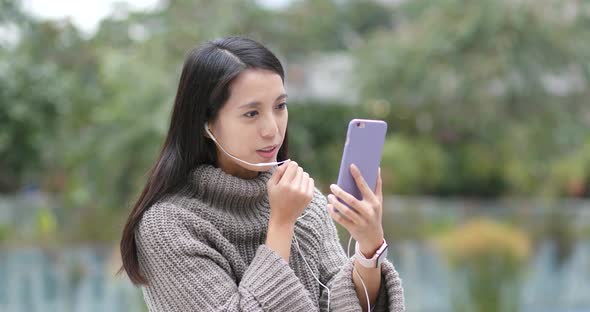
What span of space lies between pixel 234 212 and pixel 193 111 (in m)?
0.20

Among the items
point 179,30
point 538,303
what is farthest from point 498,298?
point 179,30

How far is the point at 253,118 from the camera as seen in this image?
1523mm

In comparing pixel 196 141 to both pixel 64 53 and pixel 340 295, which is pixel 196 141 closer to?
pixel 340 295

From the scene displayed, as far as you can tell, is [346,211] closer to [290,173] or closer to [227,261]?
[290,173]

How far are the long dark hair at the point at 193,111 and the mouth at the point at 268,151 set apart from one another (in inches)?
4.3

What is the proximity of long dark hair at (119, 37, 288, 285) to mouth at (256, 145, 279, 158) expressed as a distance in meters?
0.11

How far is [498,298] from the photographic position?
A: 23.0ft

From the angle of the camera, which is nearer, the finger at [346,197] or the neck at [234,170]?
the finger at [346,197]

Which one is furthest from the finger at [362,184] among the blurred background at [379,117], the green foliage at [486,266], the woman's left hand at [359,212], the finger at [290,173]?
the green foliage at [486,266]

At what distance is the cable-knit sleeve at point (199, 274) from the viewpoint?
4.76 feet

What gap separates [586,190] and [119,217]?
5.23 m

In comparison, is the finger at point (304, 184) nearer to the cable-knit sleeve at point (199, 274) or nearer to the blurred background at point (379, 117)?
the cable-knit sleeve at point (199, 274)

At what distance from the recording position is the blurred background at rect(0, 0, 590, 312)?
6.30 metres

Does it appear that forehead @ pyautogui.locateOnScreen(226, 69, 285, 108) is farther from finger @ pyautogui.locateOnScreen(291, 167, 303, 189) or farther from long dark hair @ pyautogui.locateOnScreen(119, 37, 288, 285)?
finger @ pyautogui.locateOnScreen(291, 167, 303, 189)
